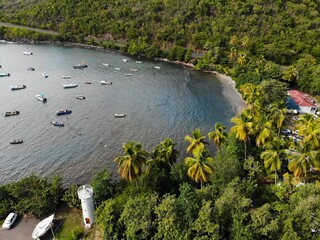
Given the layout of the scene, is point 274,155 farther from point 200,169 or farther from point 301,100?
point 301,100

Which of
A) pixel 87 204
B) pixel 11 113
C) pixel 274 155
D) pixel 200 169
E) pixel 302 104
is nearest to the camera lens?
pixel 87 204

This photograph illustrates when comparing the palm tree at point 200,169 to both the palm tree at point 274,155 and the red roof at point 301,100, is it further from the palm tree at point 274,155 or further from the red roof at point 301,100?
the red roof at point 301,100

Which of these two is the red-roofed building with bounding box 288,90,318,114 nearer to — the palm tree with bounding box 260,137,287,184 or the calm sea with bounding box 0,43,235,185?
the calm sea with bounding box 0,43,235,185

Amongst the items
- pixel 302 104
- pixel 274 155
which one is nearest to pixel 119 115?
pixel 274 155

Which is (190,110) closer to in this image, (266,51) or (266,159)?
(266,159)

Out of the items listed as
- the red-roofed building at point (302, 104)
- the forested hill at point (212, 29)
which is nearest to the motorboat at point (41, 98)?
the forested hill at point (212, 29)

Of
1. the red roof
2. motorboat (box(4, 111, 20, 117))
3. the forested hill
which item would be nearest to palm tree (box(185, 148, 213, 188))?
the red roof

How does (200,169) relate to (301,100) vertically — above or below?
above
